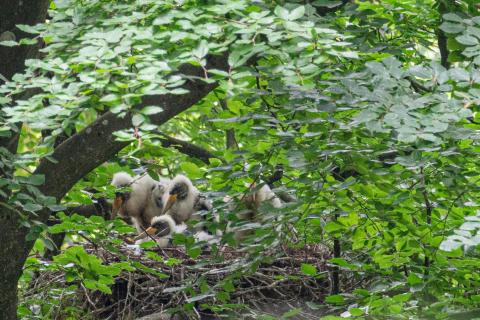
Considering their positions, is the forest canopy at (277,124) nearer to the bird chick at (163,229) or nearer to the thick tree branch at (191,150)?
the thick tree branch at (191,150)

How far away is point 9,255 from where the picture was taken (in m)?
5.44

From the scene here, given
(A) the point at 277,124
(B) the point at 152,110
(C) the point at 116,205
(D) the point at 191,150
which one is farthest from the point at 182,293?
(B) the point at 152,110

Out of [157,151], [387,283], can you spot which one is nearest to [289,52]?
[157,151]

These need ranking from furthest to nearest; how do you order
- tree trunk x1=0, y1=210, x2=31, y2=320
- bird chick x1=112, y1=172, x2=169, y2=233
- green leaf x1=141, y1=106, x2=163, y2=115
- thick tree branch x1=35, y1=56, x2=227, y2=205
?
1. bird chick x1=112, y1=172, x2=169, y2=233
2. tree trunk x1=0, y1=210, x2=31, y2=320
3. thick tree branch x1=35, y1=56, x2=227, y2=205
4. green leaf x1=141, y1=106, x2=163, y2=115

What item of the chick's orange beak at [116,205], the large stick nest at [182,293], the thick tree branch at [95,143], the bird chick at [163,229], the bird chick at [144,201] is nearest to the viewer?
the thick tree branch at [95,143]

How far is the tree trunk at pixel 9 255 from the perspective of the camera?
5395 millimetres

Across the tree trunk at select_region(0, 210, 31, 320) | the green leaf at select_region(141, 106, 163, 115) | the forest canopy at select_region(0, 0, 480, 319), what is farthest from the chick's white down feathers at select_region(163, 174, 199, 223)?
the green leaf at select_region(141, 106, 163, 115)

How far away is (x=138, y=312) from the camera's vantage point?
7035mm

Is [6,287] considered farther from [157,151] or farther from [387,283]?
[387,283]

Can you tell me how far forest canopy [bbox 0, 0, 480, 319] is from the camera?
4586 millimetres

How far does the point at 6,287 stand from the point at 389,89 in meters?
2.51

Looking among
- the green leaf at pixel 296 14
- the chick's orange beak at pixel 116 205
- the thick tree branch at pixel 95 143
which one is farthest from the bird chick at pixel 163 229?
the green leaf at pixel 296 14

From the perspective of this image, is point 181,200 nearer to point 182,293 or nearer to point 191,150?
point 191,150

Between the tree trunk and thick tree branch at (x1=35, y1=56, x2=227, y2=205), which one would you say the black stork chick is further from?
thick tree branch at (x1=35, y1=56, x2=227, y2=205)
